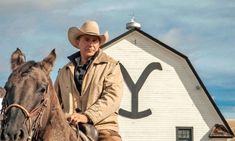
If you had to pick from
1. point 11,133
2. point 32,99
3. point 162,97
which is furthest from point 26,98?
point 162,97

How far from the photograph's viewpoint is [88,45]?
7523mm

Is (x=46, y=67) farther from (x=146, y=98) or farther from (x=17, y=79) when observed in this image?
(x=146, y=98)

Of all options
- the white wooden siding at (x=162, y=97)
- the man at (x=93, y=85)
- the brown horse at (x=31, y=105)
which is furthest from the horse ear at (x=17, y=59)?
the white wooden siding at (x=162, y=97)

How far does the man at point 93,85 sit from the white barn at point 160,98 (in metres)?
34.0

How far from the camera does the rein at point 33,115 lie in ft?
17.6

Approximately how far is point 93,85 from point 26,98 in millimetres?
1820

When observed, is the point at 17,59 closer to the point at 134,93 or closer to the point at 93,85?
the point at 93,85

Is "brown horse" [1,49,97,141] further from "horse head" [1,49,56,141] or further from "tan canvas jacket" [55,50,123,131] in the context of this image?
"tan canvas jacket" [55,50,123,131]

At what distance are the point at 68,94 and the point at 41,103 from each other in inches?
64.9

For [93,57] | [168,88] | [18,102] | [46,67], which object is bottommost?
[18,102]

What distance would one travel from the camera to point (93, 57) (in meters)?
7.43

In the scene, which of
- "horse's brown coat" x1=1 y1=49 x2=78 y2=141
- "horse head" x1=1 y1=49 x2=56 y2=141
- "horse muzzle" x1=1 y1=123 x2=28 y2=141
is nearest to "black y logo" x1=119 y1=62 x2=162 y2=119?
"horse's brown coat" x1=1 y1=49 x2=78 y2=141

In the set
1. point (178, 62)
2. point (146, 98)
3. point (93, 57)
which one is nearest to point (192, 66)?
point (178, 62)

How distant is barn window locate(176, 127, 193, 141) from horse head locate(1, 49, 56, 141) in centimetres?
3673
